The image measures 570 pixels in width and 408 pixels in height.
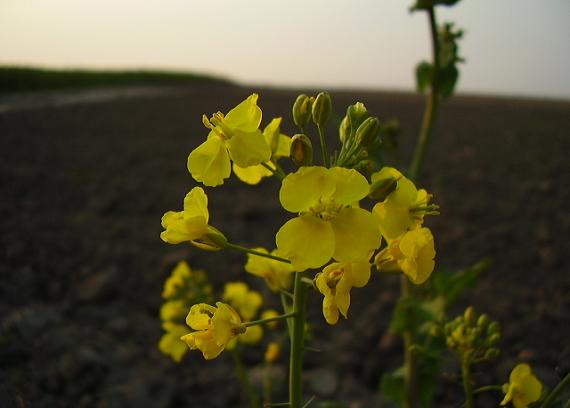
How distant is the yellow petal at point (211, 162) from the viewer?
1458 mm

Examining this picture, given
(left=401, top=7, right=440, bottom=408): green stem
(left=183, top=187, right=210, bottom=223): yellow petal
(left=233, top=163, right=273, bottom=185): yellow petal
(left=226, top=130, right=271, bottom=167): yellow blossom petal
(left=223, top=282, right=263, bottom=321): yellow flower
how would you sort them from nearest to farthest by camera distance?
(left=226, top=130, right=271, bottom=167): yellow blossom petal < (left=183, top=187, right=210, bottom=223): yellow petal < (left=233, top=163, right=273, bottom=185): yellow petal < (left=401, top=7, right=440, bottom=408): green stem < (left=223, top=282, right=263, bottom=321): yellow flower

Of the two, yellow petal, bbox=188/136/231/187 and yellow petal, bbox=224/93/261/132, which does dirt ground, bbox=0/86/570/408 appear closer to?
yellow petal, bbox=188/136/231/187

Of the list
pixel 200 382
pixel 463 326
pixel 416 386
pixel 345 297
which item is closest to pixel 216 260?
pixel 200 382

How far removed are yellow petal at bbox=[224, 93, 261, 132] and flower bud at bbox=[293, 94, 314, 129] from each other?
183 millimetres

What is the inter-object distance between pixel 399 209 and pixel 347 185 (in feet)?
0.55

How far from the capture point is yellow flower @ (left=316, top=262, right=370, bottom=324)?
52.4 inches

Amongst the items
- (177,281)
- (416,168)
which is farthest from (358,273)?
(177,281)

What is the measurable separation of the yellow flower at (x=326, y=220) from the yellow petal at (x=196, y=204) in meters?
0.31

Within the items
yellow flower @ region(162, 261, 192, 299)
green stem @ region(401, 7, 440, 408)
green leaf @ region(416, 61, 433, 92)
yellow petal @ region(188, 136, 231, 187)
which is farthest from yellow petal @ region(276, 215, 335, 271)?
green leaf @ region(416, 61, 433, 92)

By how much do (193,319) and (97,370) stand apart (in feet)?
5.56

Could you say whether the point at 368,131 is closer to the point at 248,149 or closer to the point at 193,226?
the point at 248,149

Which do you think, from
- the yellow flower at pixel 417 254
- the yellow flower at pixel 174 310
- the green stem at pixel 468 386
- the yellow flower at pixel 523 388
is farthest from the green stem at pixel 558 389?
the yellow flower at pixel 174 310

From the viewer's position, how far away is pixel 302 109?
162cm

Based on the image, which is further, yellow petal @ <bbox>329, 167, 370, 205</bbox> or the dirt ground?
the dirt ground
